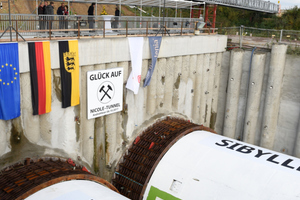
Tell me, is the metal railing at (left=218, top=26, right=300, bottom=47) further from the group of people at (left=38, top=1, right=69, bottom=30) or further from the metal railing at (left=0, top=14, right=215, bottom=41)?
the group of people at (left=38, top=1, right=69, bottom=30)

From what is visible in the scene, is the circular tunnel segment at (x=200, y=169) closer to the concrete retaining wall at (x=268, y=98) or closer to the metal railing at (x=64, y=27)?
the metal railing at (x=64, y=27)

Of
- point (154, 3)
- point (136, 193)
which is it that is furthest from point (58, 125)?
point (154, 3)

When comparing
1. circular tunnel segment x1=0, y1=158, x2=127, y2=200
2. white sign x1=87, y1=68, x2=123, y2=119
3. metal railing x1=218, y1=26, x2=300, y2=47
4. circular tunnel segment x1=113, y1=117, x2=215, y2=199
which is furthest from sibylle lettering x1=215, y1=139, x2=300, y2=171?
metal railing x1=218, y1=26, x2=300, y2=47

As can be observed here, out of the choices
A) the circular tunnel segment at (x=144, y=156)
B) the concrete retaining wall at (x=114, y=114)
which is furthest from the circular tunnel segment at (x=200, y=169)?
the concrete retaining wall at (x=114, y=114)

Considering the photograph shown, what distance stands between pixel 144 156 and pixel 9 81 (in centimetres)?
683

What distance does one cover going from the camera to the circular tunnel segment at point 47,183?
9.60m

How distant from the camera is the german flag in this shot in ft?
36.2

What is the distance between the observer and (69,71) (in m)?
12.1

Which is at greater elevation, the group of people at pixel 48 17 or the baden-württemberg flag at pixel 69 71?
the group of people at pixel 48 17

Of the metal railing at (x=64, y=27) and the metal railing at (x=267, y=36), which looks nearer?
the metal railing at (x=64, y=27)

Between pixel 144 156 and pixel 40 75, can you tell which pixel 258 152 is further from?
pixel 40 75

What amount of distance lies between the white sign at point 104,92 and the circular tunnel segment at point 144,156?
7.36 ft

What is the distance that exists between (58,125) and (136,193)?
14.5ft

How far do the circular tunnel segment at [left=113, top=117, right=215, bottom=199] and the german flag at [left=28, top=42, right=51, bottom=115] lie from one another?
493 centimetres
